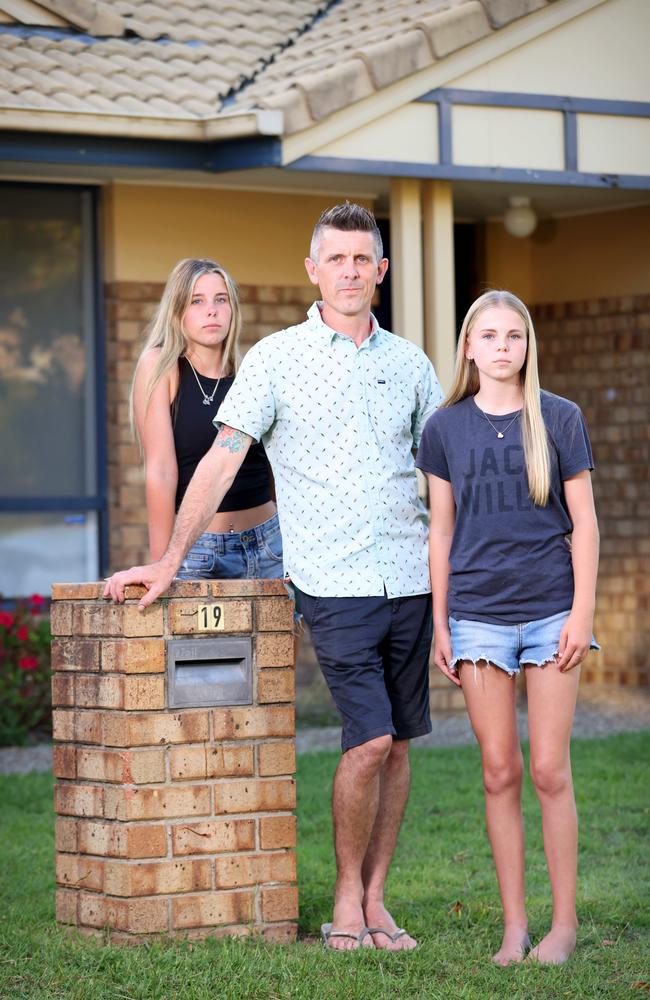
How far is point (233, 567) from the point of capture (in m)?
4.79

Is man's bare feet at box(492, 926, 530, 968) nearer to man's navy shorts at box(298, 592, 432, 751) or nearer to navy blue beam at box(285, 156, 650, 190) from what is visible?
man's navy shorts at box(298, 592, 432, 751)

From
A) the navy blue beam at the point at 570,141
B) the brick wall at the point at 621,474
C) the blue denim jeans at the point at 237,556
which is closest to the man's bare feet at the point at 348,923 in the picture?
the blue denim jeans at the point at 237,556

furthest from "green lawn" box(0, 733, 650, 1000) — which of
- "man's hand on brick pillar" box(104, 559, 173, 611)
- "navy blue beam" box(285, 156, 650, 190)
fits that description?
"navy blue beam" box(285, 156, 650, 190)

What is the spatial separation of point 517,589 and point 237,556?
39.2 inches

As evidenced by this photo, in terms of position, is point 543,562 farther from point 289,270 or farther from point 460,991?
point 289,270

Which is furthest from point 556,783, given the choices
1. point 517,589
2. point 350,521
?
point 350,521

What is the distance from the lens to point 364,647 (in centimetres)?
433

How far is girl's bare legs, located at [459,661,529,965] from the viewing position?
4258 millimetres

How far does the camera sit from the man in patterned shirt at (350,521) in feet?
14.2

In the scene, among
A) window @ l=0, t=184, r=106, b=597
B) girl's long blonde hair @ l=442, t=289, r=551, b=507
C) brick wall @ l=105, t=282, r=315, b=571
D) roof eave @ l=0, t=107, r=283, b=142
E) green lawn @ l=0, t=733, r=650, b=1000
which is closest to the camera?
green lawn @ l=0, t=733, r=650, b=1000

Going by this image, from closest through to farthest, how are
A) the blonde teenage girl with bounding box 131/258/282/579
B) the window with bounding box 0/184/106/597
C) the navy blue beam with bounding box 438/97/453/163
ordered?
the blonde teenage girl with bounding box 131/258/282/579 → the navy blue beam with bounding box 438/97/453/163 → the window with bounding box 0/184/106/597

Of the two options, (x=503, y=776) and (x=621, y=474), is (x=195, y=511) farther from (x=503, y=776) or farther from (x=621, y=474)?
(x=621, y=474)

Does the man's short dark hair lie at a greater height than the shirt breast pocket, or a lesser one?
greater

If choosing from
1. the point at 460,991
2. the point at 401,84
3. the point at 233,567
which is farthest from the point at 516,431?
the point at 401,84
